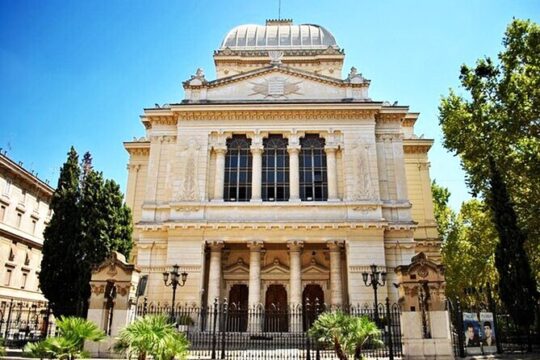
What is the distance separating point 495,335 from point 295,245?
467 inches

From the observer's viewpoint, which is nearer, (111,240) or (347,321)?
(347,321)

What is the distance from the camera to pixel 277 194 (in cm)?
2612

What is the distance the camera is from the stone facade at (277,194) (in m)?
24.5

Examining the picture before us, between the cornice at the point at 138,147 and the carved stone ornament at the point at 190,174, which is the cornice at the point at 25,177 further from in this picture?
the carved stone ornament at the point at 190,174

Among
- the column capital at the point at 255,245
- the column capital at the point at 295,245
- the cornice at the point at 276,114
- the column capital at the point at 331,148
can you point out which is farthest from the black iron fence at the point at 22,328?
the column capital at the point at 331,148

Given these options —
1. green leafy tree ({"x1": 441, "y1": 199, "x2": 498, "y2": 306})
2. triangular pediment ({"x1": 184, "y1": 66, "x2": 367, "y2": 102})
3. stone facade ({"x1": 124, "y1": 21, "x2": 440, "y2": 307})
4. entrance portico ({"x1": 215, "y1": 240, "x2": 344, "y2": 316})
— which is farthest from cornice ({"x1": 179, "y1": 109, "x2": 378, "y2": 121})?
green leafy tree ({"x1": 441, "y1": 199, "x2": 498, "y2": 306})

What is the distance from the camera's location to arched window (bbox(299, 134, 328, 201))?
2608 cm

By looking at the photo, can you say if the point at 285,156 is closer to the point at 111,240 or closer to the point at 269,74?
the point at 269,74

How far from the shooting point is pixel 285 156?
27000 mm

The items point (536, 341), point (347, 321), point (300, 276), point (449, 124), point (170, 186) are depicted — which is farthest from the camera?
point (170, 186)

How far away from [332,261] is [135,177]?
604 inches

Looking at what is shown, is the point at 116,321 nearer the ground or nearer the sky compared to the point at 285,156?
nearer the ground

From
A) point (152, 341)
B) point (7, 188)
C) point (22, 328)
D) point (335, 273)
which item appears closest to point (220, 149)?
point (335, 273)

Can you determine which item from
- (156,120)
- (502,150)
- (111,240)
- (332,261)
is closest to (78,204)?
(111,240)
